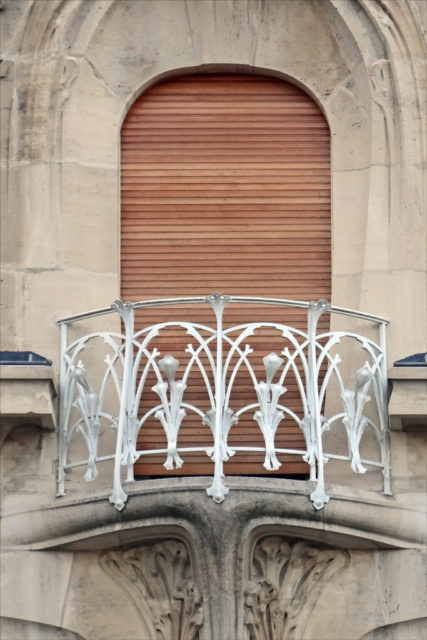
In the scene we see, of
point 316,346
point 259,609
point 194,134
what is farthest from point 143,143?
point 259,609

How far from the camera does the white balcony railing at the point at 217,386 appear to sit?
50.7ft

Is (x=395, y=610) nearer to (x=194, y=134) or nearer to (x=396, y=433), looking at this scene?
(x=396, y=433)

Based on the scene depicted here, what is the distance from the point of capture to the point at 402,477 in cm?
1611

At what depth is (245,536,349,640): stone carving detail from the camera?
15.6 metres

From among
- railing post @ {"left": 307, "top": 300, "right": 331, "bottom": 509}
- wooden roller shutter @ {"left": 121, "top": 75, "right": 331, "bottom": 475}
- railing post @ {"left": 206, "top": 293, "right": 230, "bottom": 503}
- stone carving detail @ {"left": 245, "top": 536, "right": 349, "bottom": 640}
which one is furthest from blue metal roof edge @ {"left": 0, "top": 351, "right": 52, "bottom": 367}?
stone carving detail @ {"left": 245, "top": 536, "right": 349, "bottom": 640}

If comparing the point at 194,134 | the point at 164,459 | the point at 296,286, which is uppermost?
the point at 194,134

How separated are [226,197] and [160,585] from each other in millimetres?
2655

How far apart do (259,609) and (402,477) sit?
4.03ft

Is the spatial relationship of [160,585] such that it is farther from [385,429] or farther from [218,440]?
[385,429]

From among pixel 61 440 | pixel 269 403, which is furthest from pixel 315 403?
pixel 61 440

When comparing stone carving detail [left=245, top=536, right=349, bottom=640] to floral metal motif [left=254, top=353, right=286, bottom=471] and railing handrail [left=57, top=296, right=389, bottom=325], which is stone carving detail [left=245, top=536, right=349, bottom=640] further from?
railing handrail [left=57, top=296, right=389, bottom=325]

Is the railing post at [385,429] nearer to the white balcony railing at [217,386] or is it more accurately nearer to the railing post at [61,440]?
the white balcony railing at [217,386]

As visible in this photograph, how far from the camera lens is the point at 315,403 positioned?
15508mm

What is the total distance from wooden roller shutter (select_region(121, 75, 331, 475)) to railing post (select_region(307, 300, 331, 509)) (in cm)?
92
